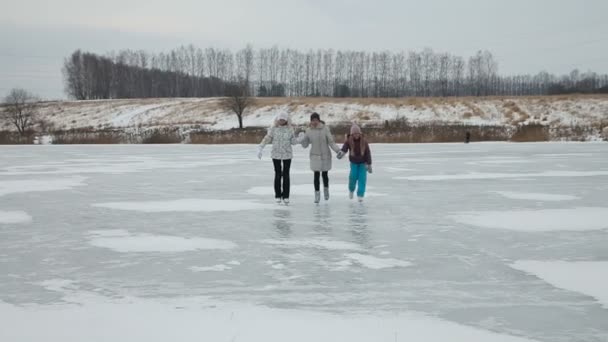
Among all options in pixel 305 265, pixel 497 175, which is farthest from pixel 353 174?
pixel 497 175

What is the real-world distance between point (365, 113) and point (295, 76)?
4963 cm

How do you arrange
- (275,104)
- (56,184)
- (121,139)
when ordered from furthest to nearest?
Answer: (275,104) < (121,139) < (56,184)

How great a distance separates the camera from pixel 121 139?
104 feet

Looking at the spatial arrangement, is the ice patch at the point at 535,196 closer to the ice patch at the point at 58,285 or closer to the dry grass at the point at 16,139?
the ice patch at the point at 58,285

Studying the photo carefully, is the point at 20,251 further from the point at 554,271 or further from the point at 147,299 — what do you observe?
the point at 554,271

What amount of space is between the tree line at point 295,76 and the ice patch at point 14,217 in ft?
293

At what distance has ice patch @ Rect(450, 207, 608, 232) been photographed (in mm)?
6875

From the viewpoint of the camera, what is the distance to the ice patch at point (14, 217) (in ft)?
24.9

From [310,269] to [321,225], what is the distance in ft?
7.27

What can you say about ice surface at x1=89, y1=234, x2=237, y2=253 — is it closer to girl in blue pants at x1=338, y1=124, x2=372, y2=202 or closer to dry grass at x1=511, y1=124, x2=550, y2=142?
girl in blue pants at x1=338, y1=124, x2=372, y2=202

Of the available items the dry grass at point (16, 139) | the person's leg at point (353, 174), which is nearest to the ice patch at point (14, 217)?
the person's leg at point (353, 174)

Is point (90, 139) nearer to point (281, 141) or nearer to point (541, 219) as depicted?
point (281, 141)

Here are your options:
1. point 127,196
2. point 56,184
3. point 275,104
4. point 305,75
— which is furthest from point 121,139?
point 305,75

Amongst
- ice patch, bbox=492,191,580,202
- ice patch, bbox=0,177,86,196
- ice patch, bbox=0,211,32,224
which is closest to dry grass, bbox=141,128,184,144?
ice patch, bbox=0,177,86,196
